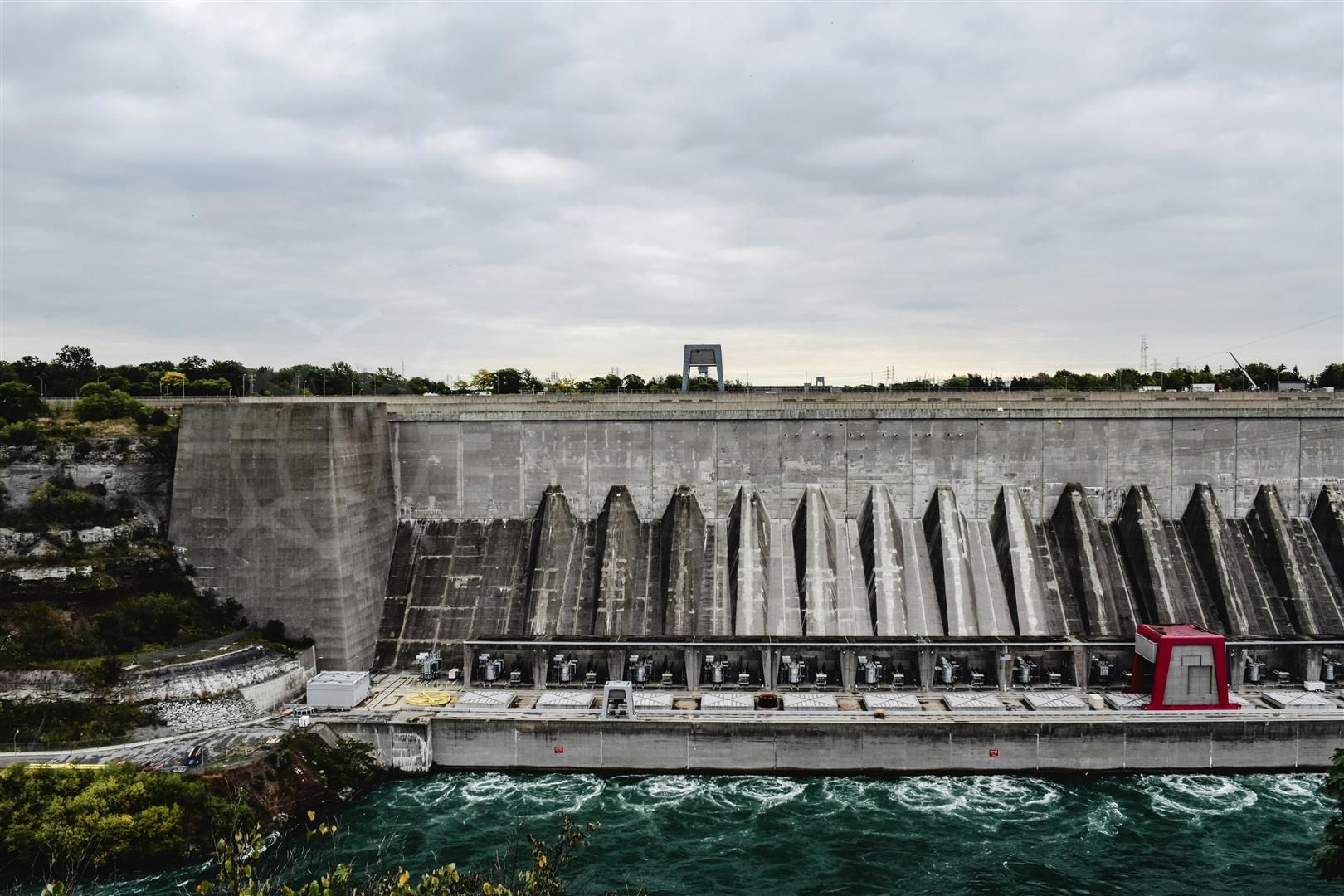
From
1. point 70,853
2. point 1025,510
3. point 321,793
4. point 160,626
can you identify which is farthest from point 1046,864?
point 160,626

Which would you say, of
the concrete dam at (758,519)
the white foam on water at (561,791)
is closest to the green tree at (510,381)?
the concrete dam at (758,519)

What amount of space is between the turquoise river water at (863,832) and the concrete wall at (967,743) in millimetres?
684

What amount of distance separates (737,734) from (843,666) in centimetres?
690

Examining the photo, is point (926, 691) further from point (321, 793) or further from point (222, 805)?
point (222, 805)

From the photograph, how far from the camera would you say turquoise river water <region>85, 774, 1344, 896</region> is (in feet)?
96.3

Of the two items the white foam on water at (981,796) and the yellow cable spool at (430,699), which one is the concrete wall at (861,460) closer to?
the yellow cable spool at (430,699)

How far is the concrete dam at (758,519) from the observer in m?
43.4

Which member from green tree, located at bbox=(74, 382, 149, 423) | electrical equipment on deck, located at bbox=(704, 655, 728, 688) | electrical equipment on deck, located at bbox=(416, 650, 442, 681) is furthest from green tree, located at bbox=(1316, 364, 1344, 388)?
green tree, located at bbox=(74, 382, 149, 423)

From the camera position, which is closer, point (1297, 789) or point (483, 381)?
point (1297, 789)

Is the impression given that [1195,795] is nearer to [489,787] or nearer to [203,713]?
[489,787]

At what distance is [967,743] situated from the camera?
122 ft

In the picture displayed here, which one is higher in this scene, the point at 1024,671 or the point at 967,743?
the point at 1024,671

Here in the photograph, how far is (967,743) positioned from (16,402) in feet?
173

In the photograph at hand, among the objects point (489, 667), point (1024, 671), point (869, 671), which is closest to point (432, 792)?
point (489, 667)
